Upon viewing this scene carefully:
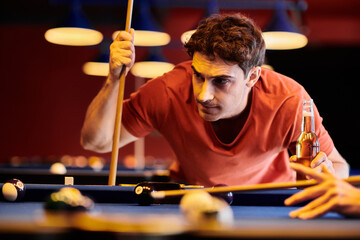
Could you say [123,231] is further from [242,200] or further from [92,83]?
[92,83]

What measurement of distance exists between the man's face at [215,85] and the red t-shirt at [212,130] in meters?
0.24

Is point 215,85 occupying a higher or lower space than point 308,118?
higher

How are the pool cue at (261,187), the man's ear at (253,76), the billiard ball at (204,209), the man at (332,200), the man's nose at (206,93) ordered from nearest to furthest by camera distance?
the billiard ball at (204,209), the man at (332,200), the pool cue at (261,187), the man's nose at (206,93), the man's ear at (253,76)

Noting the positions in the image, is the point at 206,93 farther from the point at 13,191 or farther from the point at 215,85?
the point at 13,191

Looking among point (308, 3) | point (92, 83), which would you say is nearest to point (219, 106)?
point (308, 3)

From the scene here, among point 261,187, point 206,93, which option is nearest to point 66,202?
point 261,187

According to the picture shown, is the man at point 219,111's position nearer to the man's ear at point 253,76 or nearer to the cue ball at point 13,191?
the man's ear at point 253,76

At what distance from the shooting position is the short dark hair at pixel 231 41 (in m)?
2.59

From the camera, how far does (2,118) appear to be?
10.6 m

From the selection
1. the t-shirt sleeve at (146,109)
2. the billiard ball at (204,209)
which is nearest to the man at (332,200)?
the billiard ball at (204,209)

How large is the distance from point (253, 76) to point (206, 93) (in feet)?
1.33

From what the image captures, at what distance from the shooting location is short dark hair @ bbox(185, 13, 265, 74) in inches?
102

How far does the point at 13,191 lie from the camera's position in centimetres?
205

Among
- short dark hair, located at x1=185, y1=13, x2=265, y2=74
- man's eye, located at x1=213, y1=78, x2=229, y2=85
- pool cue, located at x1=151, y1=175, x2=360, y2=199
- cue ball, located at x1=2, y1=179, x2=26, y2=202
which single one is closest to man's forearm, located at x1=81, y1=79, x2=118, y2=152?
short dark hair, located at x1=185, y1=13, x2=265, y2=74
